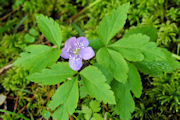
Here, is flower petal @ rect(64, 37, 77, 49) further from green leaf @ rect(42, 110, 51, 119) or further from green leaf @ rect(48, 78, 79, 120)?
green leaf @ rect(42, 110, 51, 119)

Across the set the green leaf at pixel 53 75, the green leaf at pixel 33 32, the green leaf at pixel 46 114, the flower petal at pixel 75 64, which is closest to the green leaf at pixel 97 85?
the flower petal at pixel 75 64

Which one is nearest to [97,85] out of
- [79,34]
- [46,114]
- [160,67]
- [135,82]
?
[135,82]

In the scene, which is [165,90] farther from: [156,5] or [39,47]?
[39,47]

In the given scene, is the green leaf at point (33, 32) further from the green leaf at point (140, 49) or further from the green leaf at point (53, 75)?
the green leaf at point (140, 49)

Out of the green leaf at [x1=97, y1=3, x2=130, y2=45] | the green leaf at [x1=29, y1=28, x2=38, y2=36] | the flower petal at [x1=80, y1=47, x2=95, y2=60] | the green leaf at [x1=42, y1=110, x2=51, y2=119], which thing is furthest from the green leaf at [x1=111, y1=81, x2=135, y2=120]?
the green leaf at [x1=29, y1=28, x2=38, y2=36]

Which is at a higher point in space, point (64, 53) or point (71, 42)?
point (71, 42)

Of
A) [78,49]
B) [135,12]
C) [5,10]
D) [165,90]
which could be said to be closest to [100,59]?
[78,49]

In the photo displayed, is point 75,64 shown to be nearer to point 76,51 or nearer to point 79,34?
point 76,51
